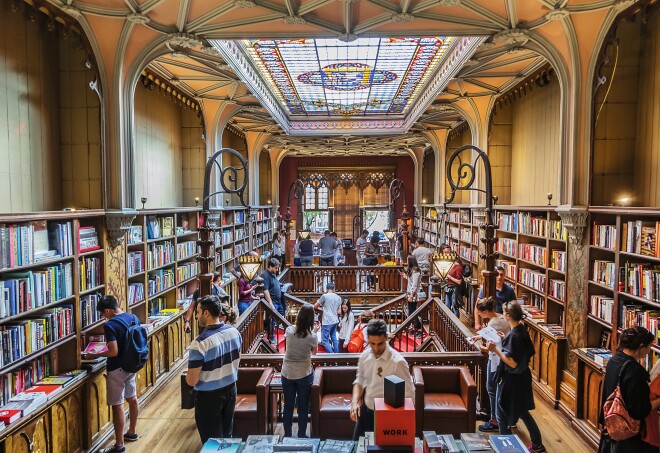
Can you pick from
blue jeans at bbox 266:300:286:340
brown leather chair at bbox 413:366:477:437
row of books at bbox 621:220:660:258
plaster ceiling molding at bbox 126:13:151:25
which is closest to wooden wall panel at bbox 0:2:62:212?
plaster ceiling molding at bbox 126:13:151:25

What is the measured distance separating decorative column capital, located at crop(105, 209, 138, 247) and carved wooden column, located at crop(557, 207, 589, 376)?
16.4 ft

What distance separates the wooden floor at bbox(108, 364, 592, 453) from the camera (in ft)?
15.8

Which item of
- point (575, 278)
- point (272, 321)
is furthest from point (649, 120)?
point (272, 321)

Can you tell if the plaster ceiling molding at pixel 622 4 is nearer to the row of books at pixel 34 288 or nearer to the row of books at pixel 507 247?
the row of books at pixel 507 247

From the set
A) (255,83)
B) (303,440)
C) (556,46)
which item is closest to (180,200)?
(255,83)

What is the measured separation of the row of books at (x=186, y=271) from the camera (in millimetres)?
7777

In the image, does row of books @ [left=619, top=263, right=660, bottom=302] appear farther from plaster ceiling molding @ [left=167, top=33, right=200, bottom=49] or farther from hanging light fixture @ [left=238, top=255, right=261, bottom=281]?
plaster ceiling molding @ [left=167, top=33, right=200, bottom=49]

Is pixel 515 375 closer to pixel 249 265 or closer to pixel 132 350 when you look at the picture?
pixel 249 265

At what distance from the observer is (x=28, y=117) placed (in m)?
4.92

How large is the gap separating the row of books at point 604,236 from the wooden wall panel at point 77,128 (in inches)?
221

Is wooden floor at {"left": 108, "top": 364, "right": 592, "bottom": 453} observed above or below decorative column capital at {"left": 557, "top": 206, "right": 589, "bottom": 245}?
below

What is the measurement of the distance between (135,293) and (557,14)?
5924 mm

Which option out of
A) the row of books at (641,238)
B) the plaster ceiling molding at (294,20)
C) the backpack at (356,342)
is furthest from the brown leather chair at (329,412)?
the plaster ceiling molding at (294,20)

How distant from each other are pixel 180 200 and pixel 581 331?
7677mm
